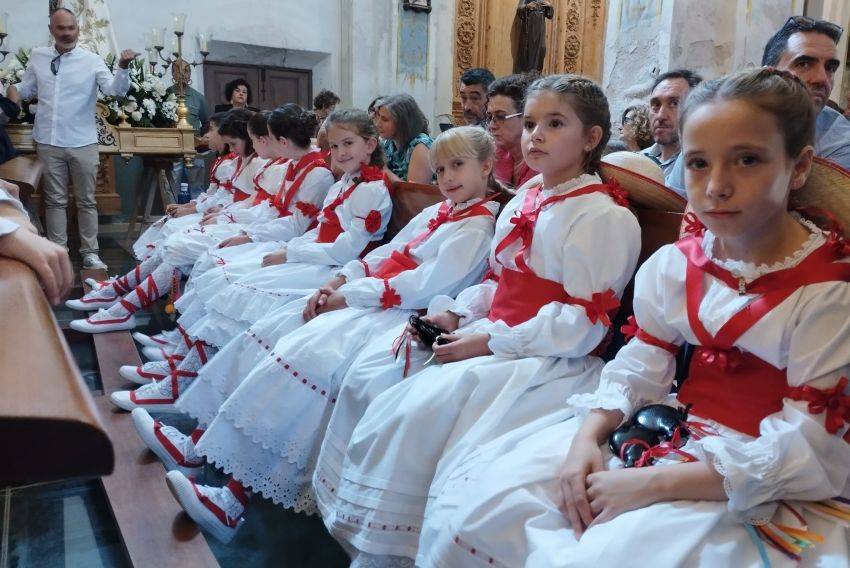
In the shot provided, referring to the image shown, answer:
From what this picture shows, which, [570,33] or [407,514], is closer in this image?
[407,514]

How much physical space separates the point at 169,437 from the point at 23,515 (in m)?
0.49

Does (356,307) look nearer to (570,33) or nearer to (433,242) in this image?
(433,242)

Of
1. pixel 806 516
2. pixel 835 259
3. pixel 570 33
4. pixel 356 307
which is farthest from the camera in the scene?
pixel 570 33

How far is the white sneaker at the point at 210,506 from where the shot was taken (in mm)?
1980

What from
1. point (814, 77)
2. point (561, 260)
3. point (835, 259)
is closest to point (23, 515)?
point (561, 260)

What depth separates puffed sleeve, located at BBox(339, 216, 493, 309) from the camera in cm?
222

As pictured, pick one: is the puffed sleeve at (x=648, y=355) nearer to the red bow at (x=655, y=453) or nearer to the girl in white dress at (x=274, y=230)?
the red bow at (x=655, y=453)

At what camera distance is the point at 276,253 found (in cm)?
321

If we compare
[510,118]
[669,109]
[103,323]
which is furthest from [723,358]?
[103,323]

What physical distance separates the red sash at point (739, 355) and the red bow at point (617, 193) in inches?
15.1

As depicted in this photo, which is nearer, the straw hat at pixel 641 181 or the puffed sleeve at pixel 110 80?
the straw hat at pixel 641 181

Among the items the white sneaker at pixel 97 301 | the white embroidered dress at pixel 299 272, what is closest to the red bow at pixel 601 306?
the white embroidered dress at pixel 299 272

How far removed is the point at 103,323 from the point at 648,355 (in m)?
3.26

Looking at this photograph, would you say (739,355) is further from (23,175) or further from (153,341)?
(23,175)
